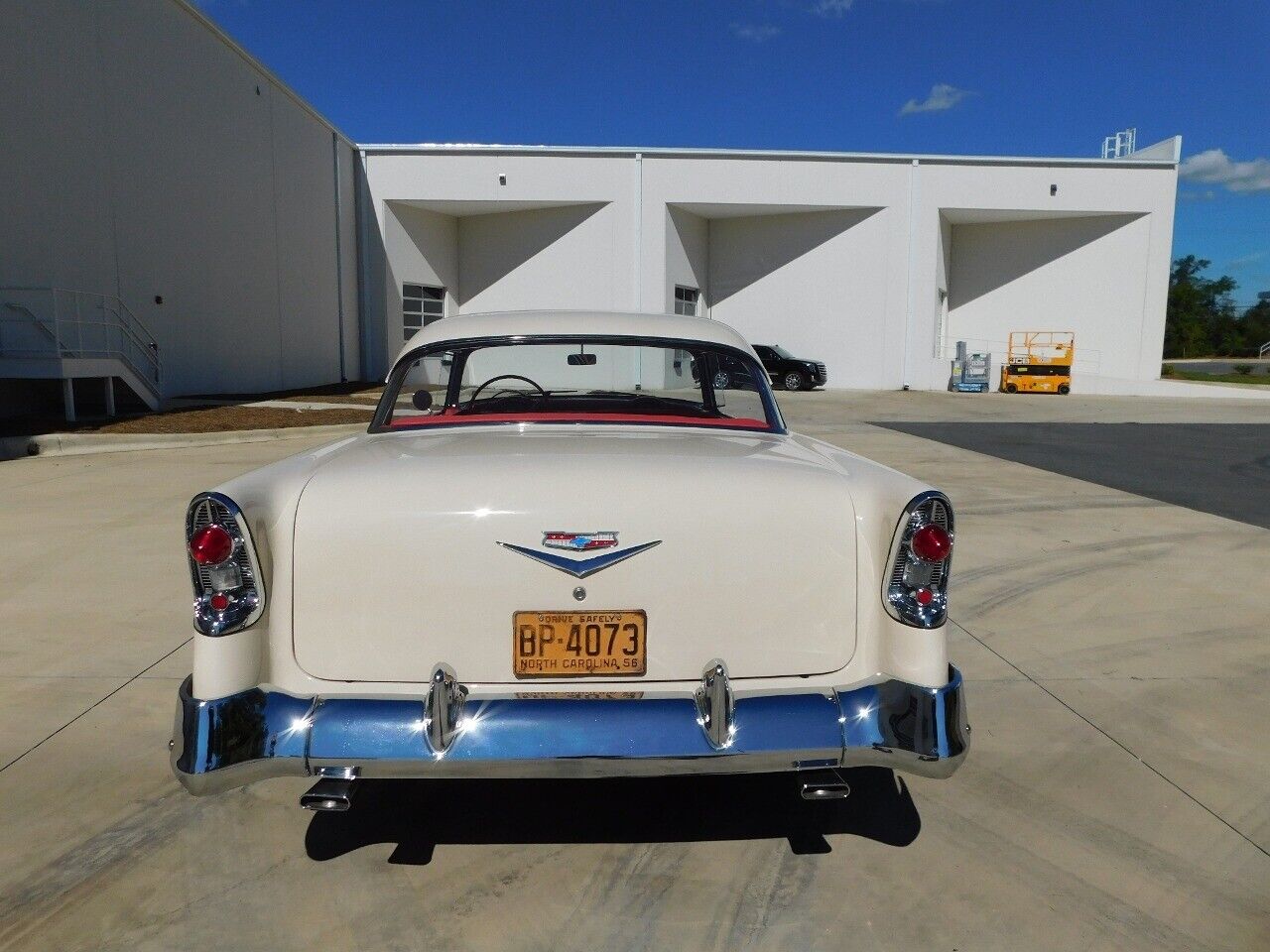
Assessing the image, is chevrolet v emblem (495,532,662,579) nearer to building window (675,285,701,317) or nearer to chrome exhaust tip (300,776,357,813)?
chrome exhaust tip (300,776,357,813)

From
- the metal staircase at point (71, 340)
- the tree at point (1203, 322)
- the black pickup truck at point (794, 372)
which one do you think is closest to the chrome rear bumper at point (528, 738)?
the metal staircase at point (71, 340)

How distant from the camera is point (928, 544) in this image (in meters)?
2.41

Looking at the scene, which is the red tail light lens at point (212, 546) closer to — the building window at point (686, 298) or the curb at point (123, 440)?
the curb at point (123, 440)

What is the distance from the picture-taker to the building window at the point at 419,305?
88.8ft

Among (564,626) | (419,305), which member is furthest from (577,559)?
(419,305)

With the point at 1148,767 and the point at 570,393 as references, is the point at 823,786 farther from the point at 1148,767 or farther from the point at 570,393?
the point at 570,393

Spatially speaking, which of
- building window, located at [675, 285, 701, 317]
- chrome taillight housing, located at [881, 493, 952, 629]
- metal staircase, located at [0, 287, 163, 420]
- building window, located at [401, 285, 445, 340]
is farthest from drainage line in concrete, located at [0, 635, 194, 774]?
building window, located at [675, 285, 701, 317]

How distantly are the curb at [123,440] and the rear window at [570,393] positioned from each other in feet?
23.0

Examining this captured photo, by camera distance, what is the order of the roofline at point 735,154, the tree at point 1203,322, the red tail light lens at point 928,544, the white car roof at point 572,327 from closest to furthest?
the red tail light lens at point 928,544
the white car roof at point 572,327
the roofline at point 735,154
the tree at point 1203,322

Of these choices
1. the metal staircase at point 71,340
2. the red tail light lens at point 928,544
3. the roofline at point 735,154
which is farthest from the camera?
the roofline at point 735,154

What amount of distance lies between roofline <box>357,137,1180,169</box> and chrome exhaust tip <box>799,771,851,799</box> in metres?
25.9

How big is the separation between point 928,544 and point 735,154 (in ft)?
87.2

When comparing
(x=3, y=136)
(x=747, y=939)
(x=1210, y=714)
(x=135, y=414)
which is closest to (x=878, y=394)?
(x=135, y=414)

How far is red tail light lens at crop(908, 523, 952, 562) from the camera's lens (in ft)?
7.91
